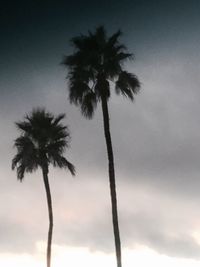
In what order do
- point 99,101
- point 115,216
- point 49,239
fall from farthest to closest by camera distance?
point 49,239
point 99,101
point 115,216

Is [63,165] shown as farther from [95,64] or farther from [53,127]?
[95,64]

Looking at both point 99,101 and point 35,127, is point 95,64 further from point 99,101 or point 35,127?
point 35,127

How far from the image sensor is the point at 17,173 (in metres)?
35.9

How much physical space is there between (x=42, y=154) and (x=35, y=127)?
6.60ft

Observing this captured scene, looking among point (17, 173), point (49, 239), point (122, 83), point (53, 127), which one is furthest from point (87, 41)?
point (49, 239)

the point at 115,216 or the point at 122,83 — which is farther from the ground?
the point at 122,83

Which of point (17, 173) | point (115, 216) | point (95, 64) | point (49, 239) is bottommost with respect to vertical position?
point (115, 216)

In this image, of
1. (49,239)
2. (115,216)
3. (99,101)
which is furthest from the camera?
(49,239)

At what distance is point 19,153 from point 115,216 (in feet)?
40.0

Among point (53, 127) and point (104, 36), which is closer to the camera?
point (104, 36)

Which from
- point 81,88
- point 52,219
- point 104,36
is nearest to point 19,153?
point 52,219

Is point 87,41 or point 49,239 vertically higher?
point 87,41

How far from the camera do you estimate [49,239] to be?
3534 centimetres

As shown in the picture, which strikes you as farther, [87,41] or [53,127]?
[53,127]
